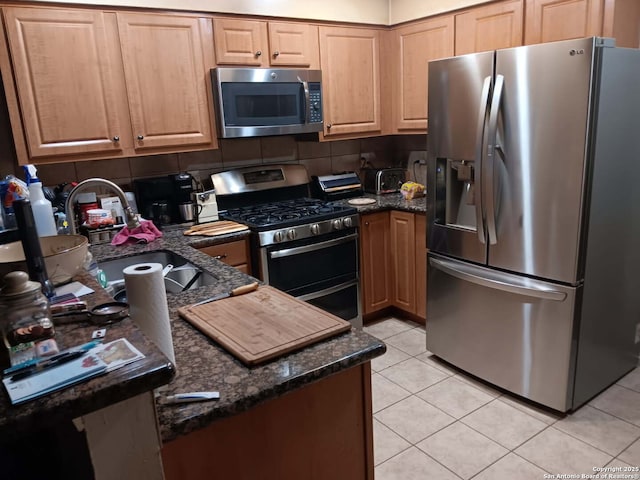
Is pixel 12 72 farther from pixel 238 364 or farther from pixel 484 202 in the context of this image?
pixel 484 202

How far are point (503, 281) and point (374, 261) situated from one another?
108 cm

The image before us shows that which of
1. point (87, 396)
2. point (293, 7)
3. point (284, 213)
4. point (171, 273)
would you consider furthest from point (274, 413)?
point (293, 7)

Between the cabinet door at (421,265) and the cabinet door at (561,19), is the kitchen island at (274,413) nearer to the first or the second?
the cabinet door at (421,265)

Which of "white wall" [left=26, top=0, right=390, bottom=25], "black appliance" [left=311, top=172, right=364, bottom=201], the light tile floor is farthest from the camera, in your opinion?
"black appliance" [left=311, top=172, right=364, bottom=201]

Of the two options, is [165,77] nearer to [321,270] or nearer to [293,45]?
[293,45]

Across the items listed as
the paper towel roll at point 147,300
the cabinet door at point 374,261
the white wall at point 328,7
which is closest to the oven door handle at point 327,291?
the cabinet door at point 374,261

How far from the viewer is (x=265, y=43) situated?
2.88 metres

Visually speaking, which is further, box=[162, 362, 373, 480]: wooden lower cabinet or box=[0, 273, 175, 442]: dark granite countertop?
box=[162, 362, 373, 480]: wooden lower cabinet

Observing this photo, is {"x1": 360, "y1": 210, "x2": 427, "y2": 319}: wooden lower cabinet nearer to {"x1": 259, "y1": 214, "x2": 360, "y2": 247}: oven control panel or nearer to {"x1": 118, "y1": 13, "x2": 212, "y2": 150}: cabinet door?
{"x1": 259, "y1": 214, "x2": 360, "y2": 247}: oven control panel

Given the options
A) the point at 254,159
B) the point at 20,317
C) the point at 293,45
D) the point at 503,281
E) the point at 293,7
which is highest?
the point at 293,7

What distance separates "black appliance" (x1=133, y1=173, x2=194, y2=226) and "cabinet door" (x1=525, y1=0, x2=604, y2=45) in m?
2.07

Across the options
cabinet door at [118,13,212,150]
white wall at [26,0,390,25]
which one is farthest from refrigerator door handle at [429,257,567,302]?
white wall at [26,0,390,25]

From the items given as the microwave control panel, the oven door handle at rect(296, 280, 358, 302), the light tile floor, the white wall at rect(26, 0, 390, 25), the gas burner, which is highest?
the white wall at rect(26, 0, 390, 25)

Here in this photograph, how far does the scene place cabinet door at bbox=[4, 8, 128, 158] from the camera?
2260mm
